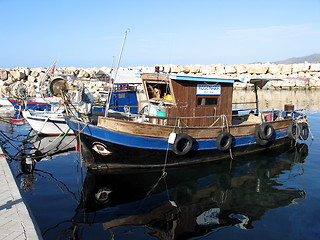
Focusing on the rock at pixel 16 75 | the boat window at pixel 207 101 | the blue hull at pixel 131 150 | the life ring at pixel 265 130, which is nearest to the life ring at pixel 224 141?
the blue hull at pixel 131 150

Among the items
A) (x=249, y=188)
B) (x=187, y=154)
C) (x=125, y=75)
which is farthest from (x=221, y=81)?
(x=125, y=75)

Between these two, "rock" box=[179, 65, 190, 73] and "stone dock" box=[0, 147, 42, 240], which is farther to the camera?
"rock" box=[179, 65, 190, 73]

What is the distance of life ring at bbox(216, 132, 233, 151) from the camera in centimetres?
1122

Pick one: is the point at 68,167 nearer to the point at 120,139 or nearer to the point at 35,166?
the point at 35,166

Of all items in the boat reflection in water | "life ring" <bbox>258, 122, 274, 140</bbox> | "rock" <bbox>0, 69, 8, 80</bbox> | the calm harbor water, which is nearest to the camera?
the calm harbor water

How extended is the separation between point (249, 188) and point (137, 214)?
4.10 m

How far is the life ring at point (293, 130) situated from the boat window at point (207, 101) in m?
5.09

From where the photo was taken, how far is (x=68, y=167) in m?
11.7

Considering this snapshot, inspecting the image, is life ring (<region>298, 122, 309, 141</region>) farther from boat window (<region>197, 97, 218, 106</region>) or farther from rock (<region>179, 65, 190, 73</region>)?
rock (<region>179, 65, 190, 73</region>)

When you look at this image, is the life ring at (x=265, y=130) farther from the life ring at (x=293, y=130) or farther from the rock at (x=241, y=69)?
the rock at (x=241, y=69)

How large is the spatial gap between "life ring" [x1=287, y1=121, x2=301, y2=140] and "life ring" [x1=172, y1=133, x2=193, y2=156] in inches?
264

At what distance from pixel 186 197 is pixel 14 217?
477 cm

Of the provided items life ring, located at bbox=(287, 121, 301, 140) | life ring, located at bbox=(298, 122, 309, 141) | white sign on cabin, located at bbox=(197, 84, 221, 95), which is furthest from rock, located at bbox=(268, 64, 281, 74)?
white sign on cabin, located at bbox=(197, 84, 221, 95)

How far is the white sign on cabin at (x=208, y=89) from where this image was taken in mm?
11297
